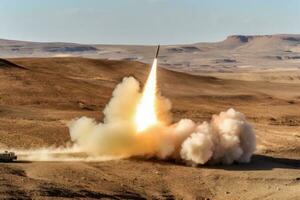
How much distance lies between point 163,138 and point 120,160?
2.73 m

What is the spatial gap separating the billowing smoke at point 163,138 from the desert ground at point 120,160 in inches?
27.1

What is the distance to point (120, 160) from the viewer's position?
109ft

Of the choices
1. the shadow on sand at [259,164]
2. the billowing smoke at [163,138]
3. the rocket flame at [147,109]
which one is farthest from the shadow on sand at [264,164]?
the rocket flame at [147,109]

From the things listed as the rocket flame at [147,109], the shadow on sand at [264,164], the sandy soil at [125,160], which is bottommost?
the shadow on sand at [264,164]

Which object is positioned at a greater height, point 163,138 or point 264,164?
point 163,138

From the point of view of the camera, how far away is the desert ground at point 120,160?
27078mm

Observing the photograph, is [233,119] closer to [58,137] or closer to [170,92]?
[58,137]

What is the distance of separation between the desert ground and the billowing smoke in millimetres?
688

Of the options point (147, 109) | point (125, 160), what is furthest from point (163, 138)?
point (147, 109)

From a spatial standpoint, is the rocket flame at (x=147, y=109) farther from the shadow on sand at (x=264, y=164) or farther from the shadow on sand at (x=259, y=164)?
the shadow on sand at (x=264, y=164)

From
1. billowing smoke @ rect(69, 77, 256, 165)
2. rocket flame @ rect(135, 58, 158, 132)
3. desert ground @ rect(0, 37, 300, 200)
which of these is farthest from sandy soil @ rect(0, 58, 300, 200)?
rocket flame @ rect(135, 58, 158, 132)

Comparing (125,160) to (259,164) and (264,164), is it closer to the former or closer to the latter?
(259,164)

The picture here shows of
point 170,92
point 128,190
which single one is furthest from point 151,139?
point 170,92

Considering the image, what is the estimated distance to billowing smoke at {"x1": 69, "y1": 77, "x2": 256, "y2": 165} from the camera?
3331cm
